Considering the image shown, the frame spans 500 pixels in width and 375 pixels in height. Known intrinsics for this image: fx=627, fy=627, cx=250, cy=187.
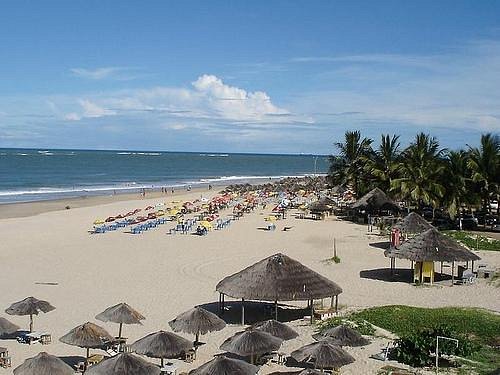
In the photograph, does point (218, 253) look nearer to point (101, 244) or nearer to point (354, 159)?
point (101, 244)

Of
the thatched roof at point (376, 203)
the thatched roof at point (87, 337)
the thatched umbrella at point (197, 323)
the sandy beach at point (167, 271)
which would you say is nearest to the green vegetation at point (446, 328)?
the sandy beach at point (167, 271)

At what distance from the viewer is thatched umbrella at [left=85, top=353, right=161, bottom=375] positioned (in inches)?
418

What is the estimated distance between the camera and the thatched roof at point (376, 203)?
36.0 metres

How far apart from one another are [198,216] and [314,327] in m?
24.5

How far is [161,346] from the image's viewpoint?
477 inches

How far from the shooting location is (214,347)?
14.2 metres

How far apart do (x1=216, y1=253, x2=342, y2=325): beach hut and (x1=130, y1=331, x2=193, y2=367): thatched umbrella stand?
3.48 metres

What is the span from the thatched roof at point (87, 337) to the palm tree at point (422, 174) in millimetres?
23207

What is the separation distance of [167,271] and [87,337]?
981cm

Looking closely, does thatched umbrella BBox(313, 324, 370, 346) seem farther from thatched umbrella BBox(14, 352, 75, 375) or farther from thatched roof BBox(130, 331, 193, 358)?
thatched umbrella BBox(14, 352, 75, 375)

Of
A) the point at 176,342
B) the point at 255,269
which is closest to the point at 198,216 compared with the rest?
the point at 255,269

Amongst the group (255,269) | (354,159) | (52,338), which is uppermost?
(354,159)

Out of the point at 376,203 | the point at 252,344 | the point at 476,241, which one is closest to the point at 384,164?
the point at 376,203

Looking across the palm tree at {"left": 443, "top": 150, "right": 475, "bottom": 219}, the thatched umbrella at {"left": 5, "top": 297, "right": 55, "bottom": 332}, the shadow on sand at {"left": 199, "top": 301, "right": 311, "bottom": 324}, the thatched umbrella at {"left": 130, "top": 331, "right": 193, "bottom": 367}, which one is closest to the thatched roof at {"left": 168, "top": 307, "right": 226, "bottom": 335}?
the thatched umbrella at {"left": 130, "top": 331, "right": 193, "bottom": 367}
